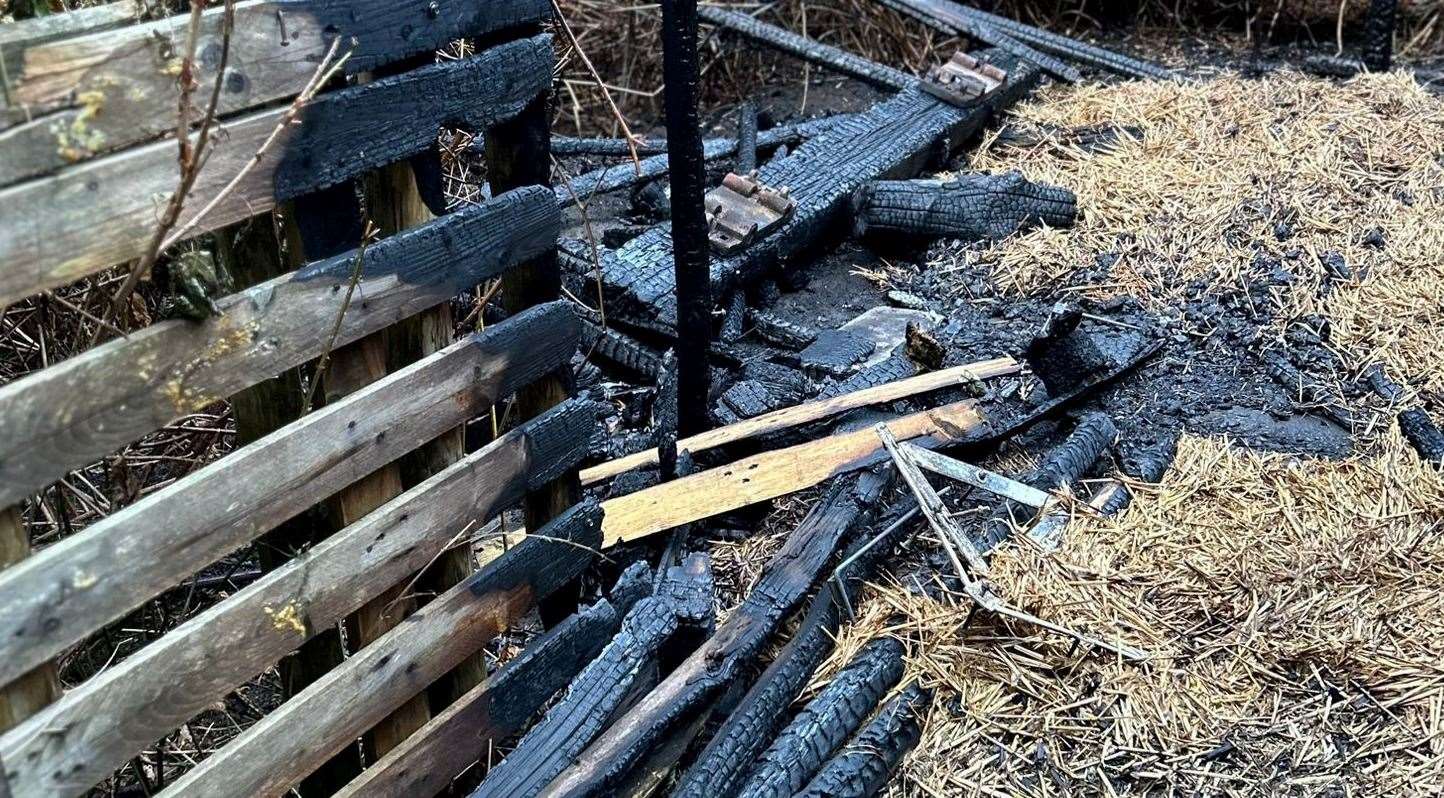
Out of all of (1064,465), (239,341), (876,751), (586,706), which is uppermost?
(239,341)

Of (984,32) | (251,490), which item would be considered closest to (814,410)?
(251,490)

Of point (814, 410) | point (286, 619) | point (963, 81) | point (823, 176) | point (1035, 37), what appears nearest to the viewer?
point (286, 619)

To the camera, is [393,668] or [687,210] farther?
[687,210]

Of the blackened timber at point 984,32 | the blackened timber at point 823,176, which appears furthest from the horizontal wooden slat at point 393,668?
the blackened timber at point 984,32

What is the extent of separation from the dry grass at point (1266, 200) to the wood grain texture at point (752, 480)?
159 centimetres

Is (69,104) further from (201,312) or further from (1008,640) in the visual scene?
(1008,640)

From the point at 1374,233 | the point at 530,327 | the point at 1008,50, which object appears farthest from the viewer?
the point at 1008,50

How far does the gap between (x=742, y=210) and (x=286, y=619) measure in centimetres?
366

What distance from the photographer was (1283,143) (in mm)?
6723

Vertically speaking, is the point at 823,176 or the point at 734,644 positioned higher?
the point at 823,176

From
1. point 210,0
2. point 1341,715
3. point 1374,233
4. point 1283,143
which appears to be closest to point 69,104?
point 210,0

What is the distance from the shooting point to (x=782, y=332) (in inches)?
222

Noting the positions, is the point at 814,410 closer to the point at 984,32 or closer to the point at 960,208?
the point at 960,208

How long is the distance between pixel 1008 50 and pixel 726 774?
592 centimetres
